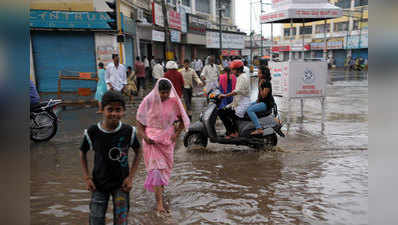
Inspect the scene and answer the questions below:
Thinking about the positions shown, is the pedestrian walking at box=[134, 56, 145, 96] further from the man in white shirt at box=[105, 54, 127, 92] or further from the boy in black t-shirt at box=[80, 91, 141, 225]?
the boy in black t-shirt at box=[80, 91, 141, 225]

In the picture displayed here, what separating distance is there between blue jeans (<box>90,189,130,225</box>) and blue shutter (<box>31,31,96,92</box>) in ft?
47.7

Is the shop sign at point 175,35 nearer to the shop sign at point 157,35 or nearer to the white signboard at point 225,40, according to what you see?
the shop sign at point 157,35

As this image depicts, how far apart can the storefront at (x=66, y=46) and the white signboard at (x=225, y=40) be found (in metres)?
20.2

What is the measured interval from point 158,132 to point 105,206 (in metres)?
1.15

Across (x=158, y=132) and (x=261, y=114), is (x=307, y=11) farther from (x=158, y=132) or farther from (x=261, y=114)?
(x=158, y=132)

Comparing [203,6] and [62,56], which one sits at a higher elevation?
[203,6]

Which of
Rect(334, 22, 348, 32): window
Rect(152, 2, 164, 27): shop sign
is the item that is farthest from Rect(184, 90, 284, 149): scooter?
Rect(334, 22, 348, 32): window

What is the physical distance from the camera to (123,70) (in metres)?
10.4

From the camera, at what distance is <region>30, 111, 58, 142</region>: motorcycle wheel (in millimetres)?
6973

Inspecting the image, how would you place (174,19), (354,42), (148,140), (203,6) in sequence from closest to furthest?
(148,140), (174,19), (203,6), (354,42)

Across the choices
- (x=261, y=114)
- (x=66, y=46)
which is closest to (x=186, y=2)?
(x=66, y=46)

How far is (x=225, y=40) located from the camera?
127 ft
